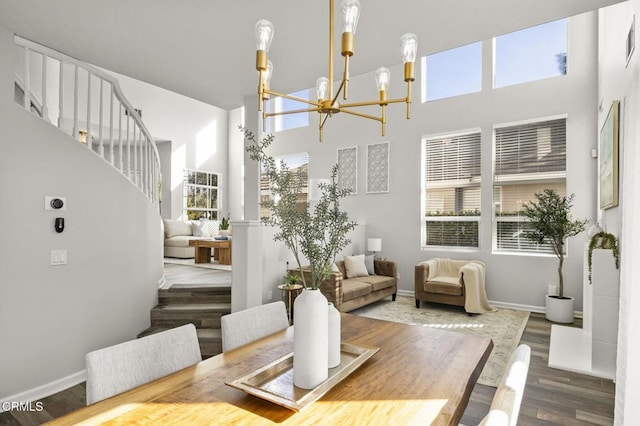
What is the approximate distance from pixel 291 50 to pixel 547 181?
176 inches

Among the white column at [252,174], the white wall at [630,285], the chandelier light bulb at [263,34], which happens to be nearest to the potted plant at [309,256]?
the chandelier light bulb at [263,34]

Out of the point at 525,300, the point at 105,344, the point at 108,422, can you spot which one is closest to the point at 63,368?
the point at 105,344

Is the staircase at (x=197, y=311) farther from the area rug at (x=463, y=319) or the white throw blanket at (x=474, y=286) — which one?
the white throw blanket at (x=474, y=286)

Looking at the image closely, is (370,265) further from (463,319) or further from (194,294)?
(194,294)

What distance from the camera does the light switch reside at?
2873 mm

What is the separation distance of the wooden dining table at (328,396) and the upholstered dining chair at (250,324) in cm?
15

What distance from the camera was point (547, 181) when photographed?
5336 millimetres

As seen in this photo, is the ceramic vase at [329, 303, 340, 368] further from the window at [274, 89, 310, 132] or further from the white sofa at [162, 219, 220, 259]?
the window at [274, 89, 310, 132]

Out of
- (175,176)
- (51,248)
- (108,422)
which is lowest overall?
(108,422)

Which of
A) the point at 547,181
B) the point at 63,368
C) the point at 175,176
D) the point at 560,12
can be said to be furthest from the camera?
the point at 175,176

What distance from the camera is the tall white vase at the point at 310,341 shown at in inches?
48.9

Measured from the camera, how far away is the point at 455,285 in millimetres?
5188

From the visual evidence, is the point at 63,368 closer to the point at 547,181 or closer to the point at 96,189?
the point at 96,189

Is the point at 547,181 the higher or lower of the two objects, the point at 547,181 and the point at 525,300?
the higher
